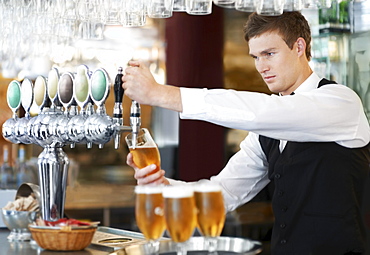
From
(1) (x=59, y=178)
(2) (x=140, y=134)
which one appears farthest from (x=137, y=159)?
(1) (x=59, y=178)

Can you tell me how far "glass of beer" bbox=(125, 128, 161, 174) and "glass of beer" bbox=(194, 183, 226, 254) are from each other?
0.48 m

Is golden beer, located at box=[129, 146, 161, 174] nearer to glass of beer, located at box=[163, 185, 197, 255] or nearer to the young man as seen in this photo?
the young man

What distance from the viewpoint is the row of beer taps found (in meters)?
1.97

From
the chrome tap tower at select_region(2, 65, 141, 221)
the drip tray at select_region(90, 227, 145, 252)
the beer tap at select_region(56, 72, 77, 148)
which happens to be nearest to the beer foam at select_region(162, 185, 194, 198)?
the chrome tap tower at select_region(2, 65, 141, 221)

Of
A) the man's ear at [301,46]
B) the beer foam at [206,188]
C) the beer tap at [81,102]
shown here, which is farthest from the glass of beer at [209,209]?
the man's ear at [301,46]

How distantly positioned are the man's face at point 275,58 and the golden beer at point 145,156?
2.13 feet

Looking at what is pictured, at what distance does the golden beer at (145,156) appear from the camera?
1.86 meters

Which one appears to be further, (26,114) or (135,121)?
(26,114)

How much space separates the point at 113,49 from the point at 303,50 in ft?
14.1

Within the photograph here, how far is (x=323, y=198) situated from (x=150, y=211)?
3.22 feet

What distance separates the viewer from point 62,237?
188 centimetres

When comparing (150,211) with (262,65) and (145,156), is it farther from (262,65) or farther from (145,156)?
(262,65)

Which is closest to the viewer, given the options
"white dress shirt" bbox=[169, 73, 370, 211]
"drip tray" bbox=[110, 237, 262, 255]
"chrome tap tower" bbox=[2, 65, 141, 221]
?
"drip tray" bbox=[110, 237, 262, 255]

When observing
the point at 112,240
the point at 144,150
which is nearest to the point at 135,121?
the point at 144,150
